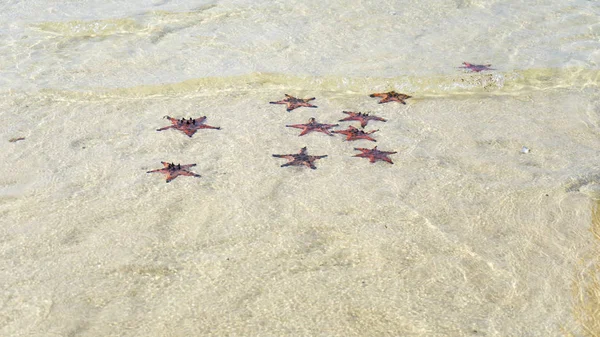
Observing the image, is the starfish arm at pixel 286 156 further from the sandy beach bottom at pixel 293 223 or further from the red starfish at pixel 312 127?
the red starfish at pixel 312 127

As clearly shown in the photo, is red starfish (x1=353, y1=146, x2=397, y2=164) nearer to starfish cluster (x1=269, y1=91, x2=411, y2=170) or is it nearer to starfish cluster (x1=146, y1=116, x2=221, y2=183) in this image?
starfish cluster (x1=269, y1=91, x2=411, y2=170)

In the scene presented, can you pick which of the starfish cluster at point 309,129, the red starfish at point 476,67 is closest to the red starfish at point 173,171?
the starfish cluster at point 309,129

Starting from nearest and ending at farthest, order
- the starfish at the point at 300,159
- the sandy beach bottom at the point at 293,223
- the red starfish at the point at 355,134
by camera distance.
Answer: the sandy beach bottom at the point at 293,223, the starfish at the point at 300,159, the red starfish at the point at 355,134

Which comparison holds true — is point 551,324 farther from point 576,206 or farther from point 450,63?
point 450,63

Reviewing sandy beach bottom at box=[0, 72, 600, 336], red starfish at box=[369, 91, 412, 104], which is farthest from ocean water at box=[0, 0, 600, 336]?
red starfish at box=[369, 91, 412, 104]

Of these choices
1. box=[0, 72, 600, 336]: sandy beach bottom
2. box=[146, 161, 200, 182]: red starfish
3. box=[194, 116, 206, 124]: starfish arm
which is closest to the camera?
box=[0, 72, 600, 336]: sandy beach bottom

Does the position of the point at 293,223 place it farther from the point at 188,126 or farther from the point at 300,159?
the point at 188,126

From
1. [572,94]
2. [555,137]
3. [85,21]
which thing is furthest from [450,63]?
[85,21]
